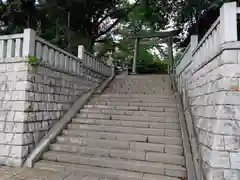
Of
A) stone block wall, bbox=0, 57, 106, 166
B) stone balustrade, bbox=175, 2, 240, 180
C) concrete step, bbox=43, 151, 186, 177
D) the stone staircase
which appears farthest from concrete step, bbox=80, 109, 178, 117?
stone balustrade, bbox=175, 2, 240, 180

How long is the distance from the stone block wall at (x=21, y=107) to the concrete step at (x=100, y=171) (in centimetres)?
49

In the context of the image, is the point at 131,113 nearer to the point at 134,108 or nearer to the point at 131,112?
the point at 131,112

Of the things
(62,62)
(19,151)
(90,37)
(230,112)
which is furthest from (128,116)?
(90,37)

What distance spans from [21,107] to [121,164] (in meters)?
2.00

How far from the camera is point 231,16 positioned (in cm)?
256

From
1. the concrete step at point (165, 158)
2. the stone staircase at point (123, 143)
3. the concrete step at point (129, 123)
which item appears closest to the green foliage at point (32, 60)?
the stone staircase at point (123, 143)

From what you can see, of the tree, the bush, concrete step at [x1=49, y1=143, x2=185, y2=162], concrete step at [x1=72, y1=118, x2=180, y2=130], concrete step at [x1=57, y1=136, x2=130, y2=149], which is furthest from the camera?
the bush

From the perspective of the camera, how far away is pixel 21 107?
3674 millimetres

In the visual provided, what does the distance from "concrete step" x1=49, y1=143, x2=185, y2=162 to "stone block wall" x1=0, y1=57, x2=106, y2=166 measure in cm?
54

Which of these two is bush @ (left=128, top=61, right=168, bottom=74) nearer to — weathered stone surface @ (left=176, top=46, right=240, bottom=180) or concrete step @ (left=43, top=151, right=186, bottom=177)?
concrete step @ (left=43, top=151, right=186, bottom=177)

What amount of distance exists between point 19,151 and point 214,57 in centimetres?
345

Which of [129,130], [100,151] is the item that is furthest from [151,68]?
[100,151]

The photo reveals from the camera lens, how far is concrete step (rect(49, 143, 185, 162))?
3.40 meters

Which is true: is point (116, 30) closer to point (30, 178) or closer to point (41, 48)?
point (41, 48)
